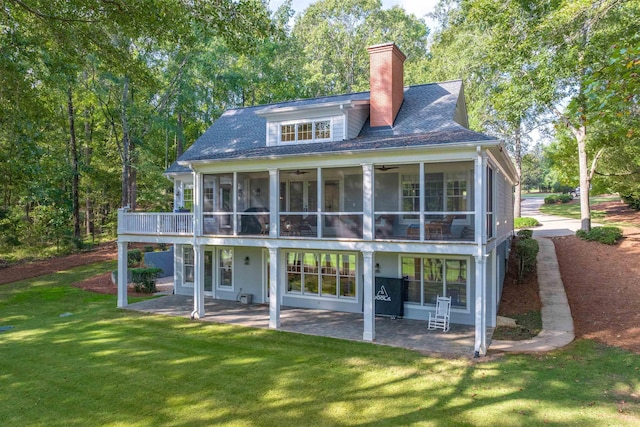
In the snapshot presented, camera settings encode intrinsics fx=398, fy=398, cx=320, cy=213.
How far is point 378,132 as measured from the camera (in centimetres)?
1402

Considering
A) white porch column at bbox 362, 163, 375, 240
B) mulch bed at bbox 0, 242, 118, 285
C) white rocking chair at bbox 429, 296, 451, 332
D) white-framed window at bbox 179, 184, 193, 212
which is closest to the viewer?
white porch column at bbox 362, 163, 375, 240

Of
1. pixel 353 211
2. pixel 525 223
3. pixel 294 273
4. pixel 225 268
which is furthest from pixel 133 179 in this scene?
pixel 525 223

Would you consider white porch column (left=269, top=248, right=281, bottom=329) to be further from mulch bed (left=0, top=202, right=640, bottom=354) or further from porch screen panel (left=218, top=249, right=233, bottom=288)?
mulch bed (left=0, top=202, right=640, bottom=354)

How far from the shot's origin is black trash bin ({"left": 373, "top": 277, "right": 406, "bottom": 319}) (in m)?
12.8

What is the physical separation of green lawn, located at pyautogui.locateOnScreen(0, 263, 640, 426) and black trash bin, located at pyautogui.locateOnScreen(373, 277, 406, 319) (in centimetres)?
279

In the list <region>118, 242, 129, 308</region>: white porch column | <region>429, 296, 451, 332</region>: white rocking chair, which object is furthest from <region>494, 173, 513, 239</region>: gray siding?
<region>118, 242, 129, 308</region>: white porch column

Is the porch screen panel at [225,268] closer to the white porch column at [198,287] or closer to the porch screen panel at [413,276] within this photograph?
the white porch column at [198,287]

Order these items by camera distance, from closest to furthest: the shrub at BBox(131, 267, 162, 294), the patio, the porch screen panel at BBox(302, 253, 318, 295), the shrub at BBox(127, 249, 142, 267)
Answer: the patio, the porch screen panel at BBox(302, 253, 318, 295), the shrub at BBox(131, 267, 162, 294), the shrub at BBox(127, 249, 142, 267)

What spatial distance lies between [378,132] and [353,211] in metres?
2.92

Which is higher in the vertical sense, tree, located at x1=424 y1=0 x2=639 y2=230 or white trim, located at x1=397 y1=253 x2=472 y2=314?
tree, located at x1=424 y1=0 x2=639 y2=230

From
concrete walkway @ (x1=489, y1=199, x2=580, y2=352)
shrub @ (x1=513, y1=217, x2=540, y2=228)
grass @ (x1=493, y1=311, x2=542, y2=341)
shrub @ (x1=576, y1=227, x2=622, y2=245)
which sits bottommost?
grass @ (x1=493, y1=311, x2=542, y2=341)

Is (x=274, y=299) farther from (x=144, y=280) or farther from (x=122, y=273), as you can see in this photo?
(x=144, y=280)

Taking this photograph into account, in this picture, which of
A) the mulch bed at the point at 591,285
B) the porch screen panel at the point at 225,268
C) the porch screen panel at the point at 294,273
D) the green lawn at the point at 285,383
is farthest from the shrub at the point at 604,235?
the porch screen panel at the point at 225,268

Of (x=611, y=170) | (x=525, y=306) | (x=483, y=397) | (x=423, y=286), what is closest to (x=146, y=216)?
(x=423, y=286)
